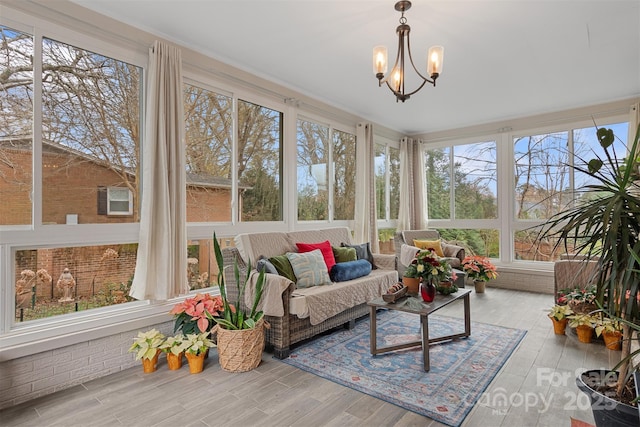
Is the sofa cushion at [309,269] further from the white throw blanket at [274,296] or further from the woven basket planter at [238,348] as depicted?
the woven basket planter at [238,348]

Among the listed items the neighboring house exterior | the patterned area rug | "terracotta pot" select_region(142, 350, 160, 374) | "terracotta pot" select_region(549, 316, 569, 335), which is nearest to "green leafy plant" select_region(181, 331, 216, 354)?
"terracotta pot" select_region(142, 350, 160, 374)

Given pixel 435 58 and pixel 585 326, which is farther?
pixel 585 326

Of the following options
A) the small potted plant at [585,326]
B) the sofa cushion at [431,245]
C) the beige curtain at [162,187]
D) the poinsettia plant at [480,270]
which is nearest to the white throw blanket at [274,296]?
the beige curtain at [162,187]

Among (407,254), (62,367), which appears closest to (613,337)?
(407,254)

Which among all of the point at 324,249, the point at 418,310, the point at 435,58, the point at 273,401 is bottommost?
the point at 273,401

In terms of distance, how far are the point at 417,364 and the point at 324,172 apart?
9.74ft

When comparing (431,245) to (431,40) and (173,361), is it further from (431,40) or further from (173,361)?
(173,361)

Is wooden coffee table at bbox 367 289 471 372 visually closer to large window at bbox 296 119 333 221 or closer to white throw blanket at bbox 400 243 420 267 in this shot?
white throw blanket at bbox 400 243 420 267

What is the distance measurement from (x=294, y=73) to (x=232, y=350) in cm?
293

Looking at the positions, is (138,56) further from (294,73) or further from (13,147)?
(294,73)

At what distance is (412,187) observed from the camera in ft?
21.5

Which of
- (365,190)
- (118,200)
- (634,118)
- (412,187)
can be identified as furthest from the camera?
(412,187)

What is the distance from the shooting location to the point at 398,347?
2.94 metres

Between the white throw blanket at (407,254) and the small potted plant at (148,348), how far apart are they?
350 cm
